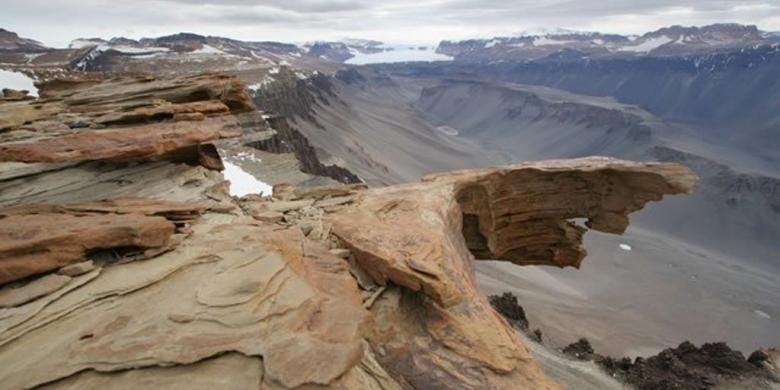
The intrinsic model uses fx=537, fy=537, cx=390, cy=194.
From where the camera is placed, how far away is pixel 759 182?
506 feet

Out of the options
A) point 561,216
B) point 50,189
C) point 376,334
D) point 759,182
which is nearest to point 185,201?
point 50,189

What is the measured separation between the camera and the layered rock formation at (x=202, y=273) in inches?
360

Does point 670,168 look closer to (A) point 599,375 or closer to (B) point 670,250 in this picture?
(A) point 599,375

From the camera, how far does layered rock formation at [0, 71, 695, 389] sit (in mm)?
9141

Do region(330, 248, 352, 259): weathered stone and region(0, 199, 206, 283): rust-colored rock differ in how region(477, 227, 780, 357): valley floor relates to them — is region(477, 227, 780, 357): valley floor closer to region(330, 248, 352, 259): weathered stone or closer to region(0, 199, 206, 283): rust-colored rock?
region(330, 248, 352, 259): weathered stone

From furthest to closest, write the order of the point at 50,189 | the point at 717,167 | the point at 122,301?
1. the point at 717,167
2. the point at 50,189
3. the point at 122,301

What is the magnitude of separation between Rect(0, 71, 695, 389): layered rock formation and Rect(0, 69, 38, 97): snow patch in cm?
4925

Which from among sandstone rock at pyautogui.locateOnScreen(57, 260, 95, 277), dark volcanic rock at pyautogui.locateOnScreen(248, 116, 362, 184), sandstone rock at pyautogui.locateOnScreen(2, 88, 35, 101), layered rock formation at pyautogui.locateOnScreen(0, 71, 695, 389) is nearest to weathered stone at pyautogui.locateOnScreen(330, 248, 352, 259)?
layered rock formation at pyautogui.locateOnScreen(0, 71, 695, 389)

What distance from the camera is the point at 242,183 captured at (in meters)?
30.4

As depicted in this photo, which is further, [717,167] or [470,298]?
[717,167]

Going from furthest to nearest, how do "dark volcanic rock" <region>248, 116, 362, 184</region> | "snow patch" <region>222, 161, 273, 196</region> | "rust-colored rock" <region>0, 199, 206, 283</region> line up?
"dark volcanic rock" <region>248, 116, 362, 184</region> → "snow patch" <region>222, 161, 273, 196</region> → "rust-colored rock" <region>0, 199, 206, 283</region>

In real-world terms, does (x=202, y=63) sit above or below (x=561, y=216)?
above

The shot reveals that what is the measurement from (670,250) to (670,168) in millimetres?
109102

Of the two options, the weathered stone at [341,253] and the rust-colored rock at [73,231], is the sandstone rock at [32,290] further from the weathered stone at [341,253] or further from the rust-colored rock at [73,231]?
the weathered stone at [341,253]
